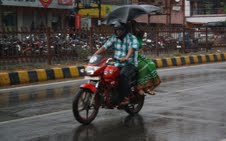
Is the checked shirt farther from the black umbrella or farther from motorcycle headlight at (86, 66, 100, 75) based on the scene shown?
motorcycle headlight at (86, 66, 100, 75)

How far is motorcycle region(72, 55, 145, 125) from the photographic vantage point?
700cm

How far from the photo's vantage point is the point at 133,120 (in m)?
7.58

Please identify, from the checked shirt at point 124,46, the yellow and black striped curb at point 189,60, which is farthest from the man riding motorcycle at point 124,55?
the yellow and black striped curb at point 189,60

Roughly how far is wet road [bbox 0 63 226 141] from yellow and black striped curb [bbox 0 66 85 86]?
2.24 meters

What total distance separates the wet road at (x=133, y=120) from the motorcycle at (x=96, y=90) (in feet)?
0.68

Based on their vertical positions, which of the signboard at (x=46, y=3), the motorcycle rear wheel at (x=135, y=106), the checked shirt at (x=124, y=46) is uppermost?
the signboard at (x=46, y=3)

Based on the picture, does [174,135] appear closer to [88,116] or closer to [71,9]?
[88,116]

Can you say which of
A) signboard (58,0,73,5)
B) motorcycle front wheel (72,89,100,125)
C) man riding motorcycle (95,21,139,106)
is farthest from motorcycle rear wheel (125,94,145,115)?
signboard (58,0,73,5)

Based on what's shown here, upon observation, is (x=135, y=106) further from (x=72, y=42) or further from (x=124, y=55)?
(x=72, y=42)

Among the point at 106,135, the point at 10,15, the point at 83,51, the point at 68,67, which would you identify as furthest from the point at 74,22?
the point at 106,135

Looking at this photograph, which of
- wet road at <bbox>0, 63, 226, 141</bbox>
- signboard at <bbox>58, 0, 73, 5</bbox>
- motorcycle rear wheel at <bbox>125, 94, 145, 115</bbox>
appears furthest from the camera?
signboard at <bbox>58, 0, 73, 5</bbox>

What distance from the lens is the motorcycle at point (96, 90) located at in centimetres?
700


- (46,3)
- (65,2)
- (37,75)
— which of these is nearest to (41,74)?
(37,75)

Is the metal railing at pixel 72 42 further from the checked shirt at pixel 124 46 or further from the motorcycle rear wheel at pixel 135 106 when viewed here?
the checked shirt at pixel 124 46
